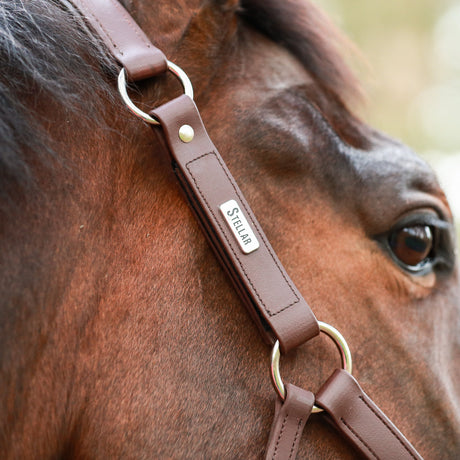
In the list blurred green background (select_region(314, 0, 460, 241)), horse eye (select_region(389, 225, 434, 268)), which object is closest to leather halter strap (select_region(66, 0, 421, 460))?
horse eye (select_region(389, 225, 434, 268))

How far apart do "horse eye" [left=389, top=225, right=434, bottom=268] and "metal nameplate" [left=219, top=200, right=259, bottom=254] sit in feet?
1.36

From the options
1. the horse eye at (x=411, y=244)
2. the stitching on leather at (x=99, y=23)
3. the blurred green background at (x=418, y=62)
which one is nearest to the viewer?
the stitching on leather at (x=99, y=23)

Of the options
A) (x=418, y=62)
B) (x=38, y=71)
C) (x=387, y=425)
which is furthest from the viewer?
(x=418, y=62)

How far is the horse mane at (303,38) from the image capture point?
138 centimetres

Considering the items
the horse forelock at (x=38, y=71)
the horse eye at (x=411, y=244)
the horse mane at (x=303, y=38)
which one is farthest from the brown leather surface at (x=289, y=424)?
the horse mane at (x=303, y=38)

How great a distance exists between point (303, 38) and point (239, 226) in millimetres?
627

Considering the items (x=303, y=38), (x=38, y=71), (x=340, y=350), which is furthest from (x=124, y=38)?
(x=340, y=350)

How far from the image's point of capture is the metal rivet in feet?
3.40

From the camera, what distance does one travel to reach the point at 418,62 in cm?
1062

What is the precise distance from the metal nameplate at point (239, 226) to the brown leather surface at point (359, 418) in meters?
0.31

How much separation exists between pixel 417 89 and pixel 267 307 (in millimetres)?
10806

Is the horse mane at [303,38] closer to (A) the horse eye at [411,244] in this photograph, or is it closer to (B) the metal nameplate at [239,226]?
(A) the horse eye at [411,244]

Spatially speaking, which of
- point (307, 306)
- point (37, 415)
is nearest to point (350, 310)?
point (307, 306)

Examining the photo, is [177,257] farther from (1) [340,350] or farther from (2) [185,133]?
(1) [340,350]
